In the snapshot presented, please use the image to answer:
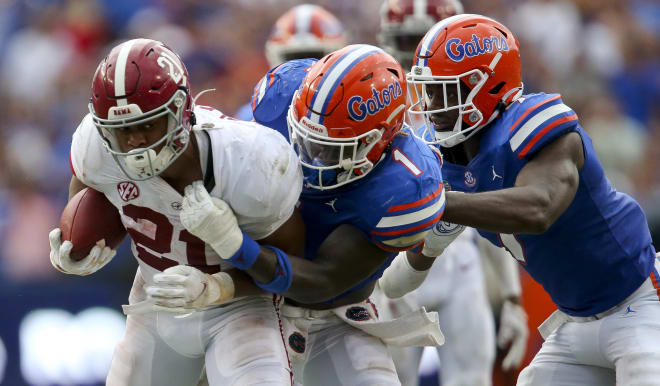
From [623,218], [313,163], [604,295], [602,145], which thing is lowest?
[602,145]

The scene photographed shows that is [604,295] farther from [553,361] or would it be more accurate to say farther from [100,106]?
[100,106]

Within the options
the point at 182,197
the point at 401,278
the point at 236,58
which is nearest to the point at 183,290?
the point at 182,197

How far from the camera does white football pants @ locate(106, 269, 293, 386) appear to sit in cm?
294

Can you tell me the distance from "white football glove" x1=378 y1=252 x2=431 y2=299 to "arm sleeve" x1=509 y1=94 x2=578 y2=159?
27.5 inches

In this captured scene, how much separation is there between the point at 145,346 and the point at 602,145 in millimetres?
5171

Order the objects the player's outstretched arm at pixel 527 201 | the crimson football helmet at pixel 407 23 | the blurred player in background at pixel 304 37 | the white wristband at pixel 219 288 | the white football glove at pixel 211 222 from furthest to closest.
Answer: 1. the blurred player in background at pixel 304 37
2. the crimson football helmet at pixel 407 23
3. the player's outstretched arm at pixel 527 201
4. the white wristband at pixel 219 288
5. the white football glove at pixel 211 222

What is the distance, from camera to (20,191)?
6781 mm

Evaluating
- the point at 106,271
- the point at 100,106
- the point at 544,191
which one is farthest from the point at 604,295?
the point at 106,271

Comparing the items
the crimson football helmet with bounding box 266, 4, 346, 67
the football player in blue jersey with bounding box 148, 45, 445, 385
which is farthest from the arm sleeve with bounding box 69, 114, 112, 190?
the crimson football helmet with bounding box 266, 4, 346, 67

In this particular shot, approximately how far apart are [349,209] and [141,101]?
27.7 inches

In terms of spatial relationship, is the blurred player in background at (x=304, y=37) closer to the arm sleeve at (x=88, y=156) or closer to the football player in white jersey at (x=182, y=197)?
the football player in white jersey at (x=182, y=197)

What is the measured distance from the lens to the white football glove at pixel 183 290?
2.73 m

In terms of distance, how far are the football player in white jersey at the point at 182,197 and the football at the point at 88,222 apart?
26 millimetres

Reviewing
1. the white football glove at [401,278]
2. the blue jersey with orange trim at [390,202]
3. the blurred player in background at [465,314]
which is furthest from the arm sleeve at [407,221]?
the blurred player in background at [465,314]
